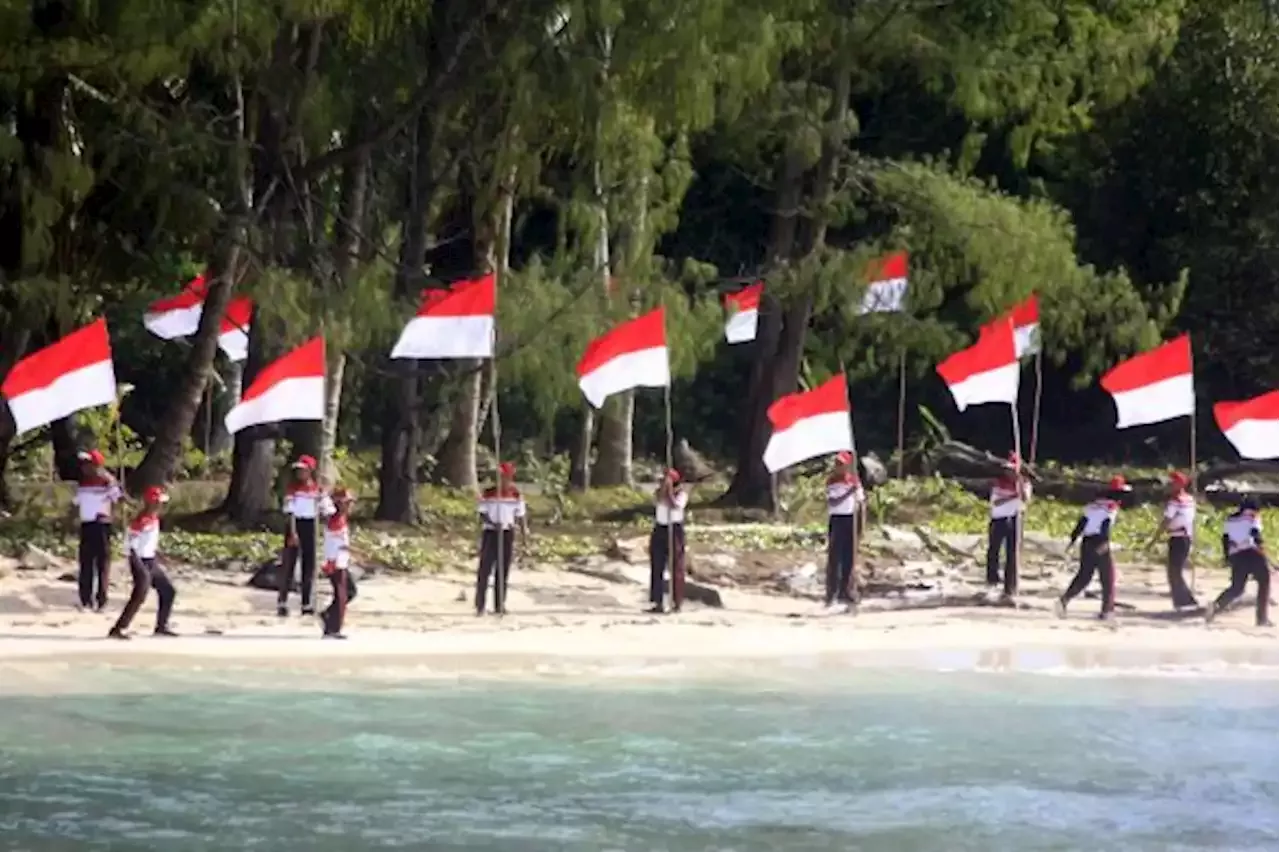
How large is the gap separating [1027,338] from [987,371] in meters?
4.51

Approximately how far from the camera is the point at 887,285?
33.9 meters

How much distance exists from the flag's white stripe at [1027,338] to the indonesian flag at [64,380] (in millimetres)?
12532

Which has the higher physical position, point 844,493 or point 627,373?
point 627,373

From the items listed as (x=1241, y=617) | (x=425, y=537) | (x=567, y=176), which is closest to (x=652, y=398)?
(x=567, y=176)

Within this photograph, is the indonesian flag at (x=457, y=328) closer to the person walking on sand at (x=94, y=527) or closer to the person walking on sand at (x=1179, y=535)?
the person walking on sand at (x=94, y=527)

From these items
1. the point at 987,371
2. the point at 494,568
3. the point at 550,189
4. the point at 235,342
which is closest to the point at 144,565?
the point at 494,568

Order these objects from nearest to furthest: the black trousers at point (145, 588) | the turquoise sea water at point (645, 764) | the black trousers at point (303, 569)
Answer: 1. the turquoise sea water at point (645, 764)
2. the black trousers at point (145, 588)
3. the black trousers at point (303, 569)

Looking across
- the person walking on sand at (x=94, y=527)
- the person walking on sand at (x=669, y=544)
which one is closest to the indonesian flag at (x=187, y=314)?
the person walking on sand at (x=94, y=527)

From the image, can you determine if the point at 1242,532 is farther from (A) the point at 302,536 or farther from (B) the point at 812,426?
(A) the point at 302,536

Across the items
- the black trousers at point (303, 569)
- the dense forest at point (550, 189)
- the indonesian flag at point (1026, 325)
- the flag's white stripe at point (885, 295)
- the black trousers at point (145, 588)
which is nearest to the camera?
the black trousers at point (145, 588)

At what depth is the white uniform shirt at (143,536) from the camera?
22.3 m

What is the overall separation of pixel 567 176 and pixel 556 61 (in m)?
5.23

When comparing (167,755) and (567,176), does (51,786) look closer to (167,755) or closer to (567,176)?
(167,755)

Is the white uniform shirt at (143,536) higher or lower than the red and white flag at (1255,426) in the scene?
lower
